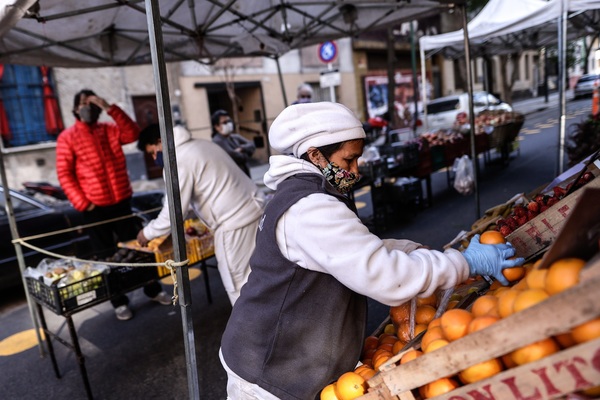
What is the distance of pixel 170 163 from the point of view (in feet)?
6.57

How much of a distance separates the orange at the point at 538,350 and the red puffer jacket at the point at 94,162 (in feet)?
13.8

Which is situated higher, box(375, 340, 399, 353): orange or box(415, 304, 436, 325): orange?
box(415, 304, 436, 325): orange

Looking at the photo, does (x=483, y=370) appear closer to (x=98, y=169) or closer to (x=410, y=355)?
(x=410, y=355)

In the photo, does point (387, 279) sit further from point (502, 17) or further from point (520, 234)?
point (502, 17)

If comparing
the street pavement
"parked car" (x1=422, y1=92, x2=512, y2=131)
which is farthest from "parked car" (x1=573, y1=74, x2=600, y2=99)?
the street pavement

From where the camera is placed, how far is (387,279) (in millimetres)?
1500

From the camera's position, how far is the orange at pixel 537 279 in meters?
1.30

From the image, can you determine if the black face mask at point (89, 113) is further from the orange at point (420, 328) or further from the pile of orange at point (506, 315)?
the pile of orange at point (506, 315)

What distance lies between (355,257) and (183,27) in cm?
427

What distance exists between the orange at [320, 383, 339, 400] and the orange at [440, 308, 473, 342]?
1.56 feet

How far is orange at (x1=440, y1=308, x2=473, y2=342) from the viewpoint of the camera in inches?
55.6

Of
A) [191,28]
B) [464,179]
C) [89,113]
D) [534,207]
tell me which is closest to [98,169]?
[89,113]

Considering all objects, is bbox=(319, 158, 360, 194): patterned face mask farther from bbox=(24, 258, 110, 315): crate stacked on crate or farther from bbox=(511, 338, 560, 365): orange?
bbox=(24, 258, 110, 315): crate stacked on crate

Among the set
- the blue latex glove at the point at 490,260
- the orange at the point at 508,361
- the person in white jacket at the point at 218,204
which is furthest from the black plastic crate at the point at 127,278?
the orange at the point at 508,361
